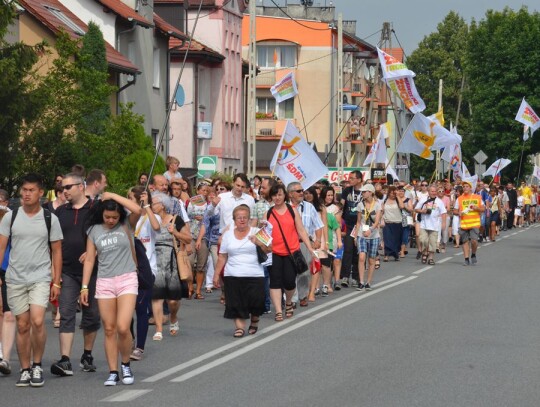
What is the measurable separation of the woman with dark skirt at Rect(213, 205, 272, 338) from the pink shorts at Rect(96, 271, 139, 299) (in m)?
3.85

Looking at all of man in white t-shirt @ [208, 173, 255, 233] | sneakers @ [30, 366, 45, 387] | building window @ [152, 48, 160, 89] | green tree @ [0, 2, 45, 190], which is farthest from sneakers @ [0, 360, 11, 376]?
building window @ [152, 48, 160, 89]

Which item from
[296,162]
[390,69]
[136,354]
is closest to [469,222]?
[296,162]

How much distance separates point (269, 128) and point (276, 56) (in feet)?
20.3

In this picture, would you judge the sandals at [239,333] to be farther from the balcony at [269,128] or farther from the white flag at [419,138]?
the balcony at [269,128]

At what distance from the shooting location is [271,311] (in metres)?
18.7

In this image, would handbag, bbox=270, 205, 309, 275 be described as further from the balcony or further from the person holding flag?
the balcony

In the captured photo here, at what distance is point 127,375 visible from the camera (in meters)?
11.5

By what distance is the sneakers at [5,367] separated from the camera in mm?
12188

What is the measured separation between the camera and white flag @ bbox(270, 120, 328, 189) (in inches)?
986

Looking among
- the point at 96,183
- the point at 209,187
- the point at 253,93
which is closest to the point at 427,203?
the point at 253,93

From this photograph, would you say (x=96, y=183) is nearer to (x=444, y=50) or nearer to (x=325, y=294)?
(x=325, y=294)

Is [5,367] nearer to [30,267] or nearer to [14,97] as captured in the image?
[30,267]

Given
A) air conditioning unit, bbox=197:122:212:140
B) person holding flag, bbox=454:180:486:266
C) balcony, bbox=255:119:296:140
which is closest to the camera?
person holding flag, bbox=454:180:486:266

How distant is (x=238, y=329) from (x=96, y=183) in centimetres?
327
